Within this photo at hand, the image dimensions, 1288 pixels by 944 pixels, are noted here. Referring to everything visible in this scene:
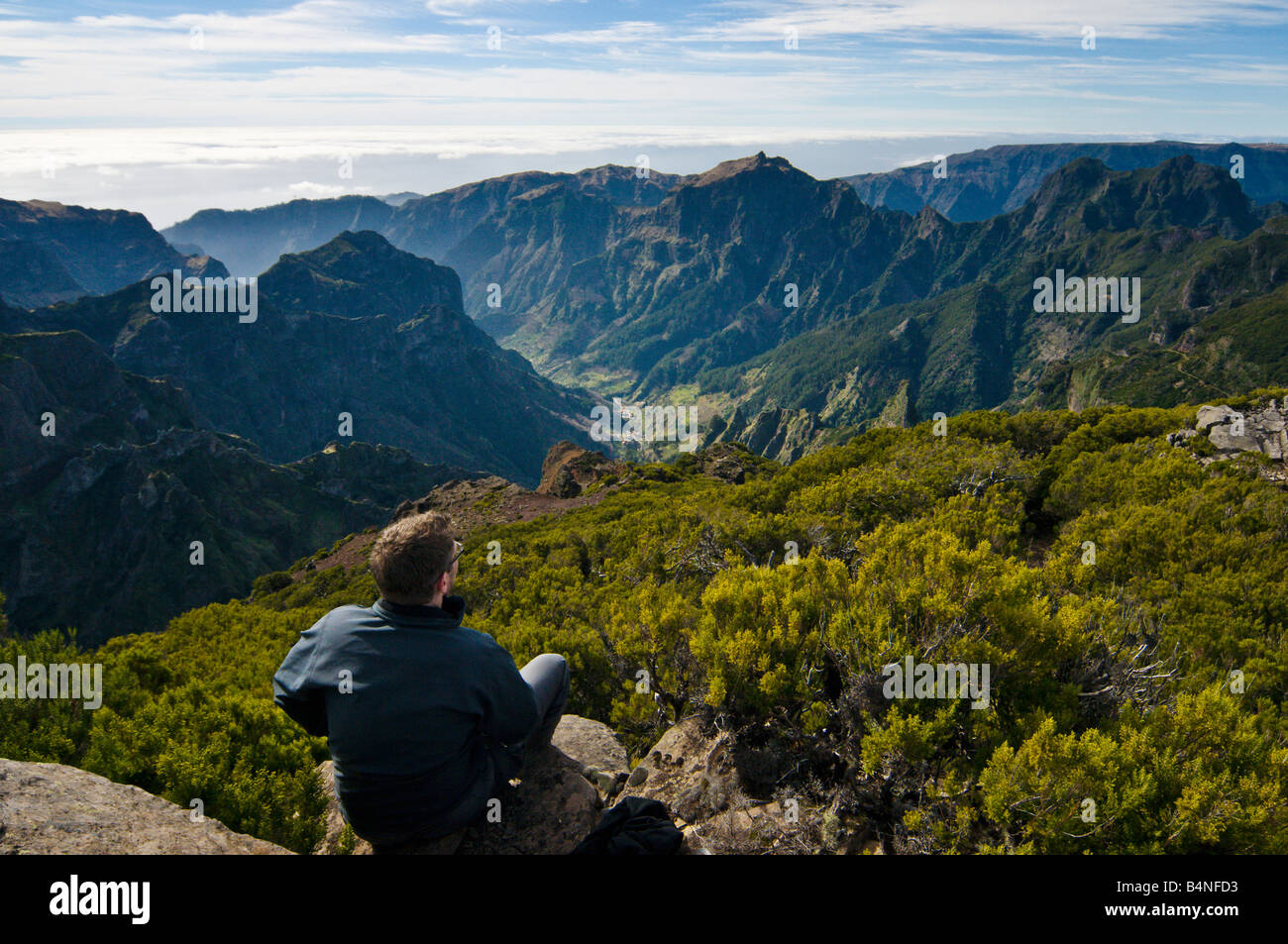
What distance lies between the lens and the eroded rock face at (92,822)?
4410 mm

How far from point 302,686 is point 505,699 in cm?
146

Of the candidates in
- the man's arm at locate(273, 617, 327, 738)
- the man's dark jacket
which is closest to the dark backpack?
the man's dark jacket

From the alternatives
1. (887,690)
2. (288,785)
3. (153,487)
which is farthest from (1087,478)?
(153,487)

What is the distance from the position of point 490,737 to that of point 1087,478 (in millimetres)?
17717

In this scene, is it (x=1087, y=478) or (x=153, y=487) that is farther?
(x=153, y=487)

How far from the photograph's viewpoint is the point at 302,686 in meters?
4.69

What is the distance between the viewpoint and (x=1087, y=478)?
675 inches

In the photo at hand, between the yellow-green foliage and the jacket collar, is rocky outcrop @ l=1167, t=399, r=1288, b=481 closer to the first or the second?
the yellow-green foliage

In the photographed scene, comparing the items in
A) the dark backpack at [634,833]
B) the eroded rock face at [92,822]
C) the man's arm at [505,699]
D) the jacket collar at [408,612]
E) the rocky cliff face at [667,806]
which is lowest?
the rocky cliff face at [667,806]

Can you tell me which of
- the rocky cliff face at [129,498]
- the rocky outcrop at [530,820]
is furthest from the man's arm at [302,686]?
the rocky cliff face at [129,498]

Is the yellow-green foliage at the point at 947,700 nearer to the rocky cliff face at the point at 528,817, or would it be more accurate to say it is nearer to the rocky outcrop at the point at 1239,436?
the rocky cliff face at the point at 528,817

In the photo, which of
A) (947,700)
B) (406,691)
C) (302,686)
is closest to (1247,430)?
(947,700)
